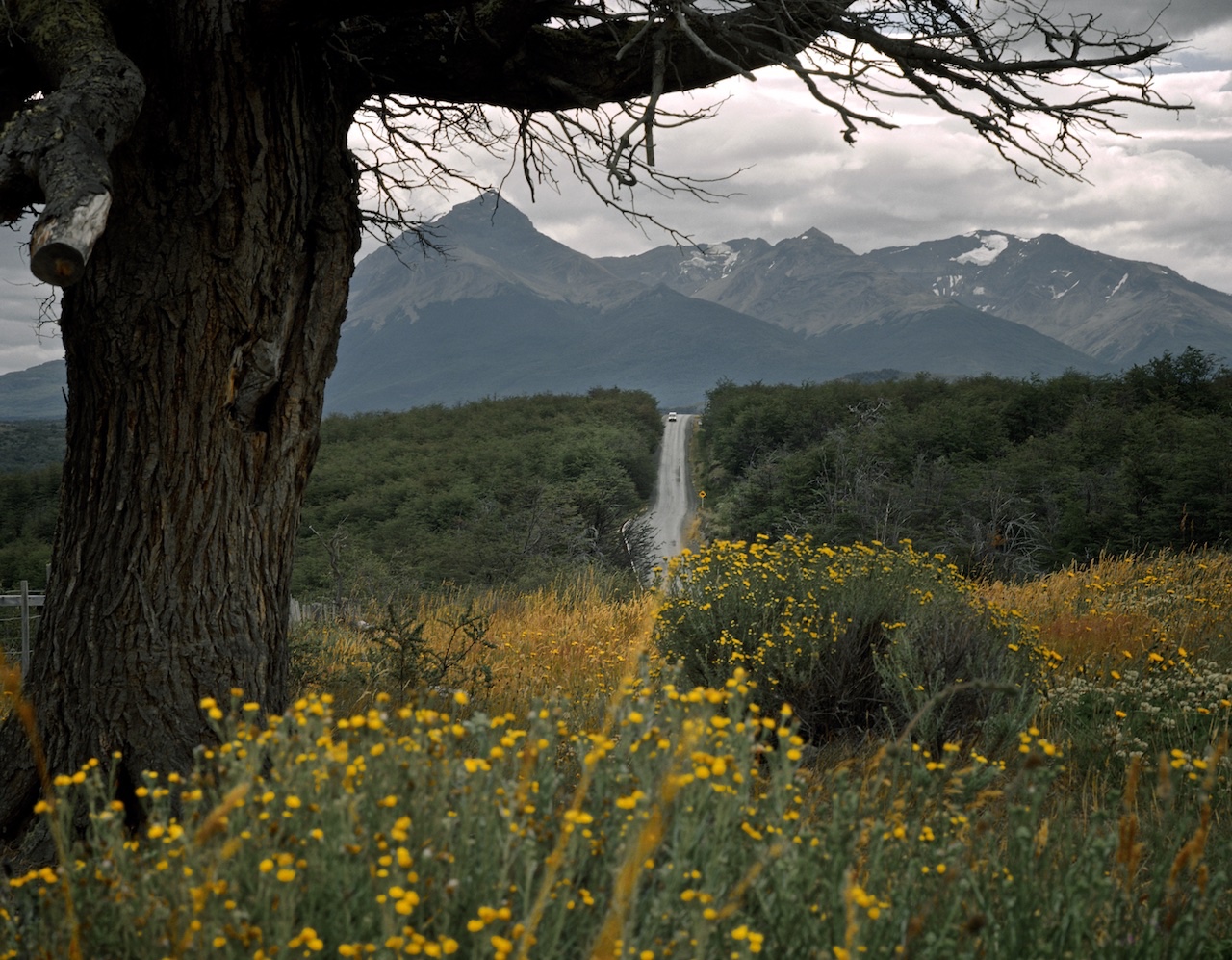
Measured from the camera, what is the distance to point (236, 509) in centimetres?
387

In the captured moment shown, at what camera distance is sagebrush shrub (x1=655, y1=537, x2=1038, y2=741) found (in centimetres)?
478

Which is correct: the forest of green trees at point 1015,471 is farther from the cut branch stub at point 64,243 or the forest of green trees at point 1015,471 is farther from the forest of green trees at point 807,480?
the cut branch stub at point 64,243

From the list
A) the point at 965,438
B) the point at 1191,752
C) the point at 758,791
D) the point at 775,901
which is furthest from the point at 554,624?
the point at 965,438

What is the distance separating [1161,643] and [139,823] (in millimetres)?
5497

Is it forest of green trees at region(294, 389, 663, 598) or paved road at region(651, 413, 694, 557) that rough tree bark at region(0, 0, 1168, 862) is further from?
paved road at region(651, 413, 694, 557)

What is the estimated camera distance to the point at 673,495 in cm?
5209

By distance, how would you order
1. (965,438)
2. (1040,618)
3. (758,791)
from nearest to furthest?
(758,791) < (1040,618) < (965,438)

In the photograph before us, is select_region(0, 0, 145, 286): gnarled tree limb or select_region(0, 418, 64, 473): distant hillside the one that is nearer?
select_region(0, 0, 145, 286): gnarled tree limb

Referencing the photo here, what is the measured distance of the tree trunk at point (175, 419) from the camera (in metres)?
3.78

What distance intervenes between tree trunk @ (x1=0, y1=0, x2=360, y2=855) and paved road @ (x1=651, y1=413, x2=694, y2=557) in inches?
1062

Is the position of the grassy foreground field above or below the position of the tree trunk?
below

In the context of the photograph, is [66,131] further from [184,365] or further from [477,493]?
[477,493]

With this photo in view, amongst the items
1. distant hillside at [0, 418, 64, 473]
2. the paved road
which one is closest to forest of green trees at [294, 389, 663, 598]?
the paved road

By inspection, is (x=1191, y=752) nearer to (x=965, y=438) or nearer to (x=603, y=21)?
(x=603, y=21)
